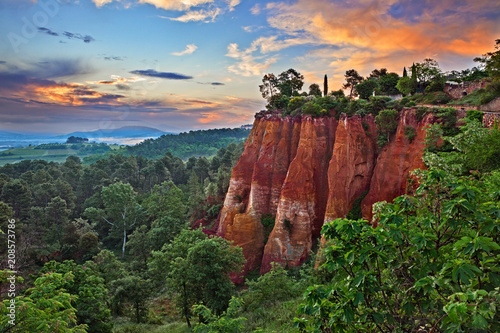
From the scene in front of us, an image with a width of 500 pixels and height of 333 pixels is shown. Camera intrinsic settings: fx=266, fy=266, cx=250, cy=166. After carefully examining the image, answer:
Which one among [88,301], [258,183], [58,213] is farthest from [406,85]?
[58,213]

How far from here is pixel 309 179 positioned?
29.1 m

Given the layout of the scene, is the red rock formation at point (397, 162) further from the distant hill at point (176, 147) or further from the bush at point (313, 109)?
the distant hill at point (176, 147)

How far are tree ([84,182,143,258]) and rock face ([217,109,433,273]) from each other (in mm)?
24477

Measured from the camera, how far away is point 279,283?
20484mm

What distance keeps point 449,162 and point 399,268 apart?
46.4 feet

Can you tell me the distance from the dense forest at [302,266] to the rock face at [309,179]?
1640 millimetres

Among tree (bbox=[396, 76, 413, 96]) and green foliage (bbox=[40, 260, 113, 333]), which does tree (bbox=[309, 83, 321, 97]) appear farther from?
green foliage (bbox=[40, 260, 113, 333])

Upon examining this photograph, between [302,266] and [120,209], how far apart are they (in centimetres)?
3794

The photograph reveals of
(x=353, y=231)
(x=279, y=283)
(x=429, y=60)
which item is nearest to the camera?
(x=353, y=231)

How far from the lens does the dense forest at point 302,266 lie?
17.0 ft

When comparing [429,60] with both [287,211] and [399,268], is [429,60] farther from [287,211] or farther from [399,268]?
[399,268]

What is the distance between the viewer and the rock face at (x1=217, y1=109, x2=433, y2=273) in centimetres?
2455

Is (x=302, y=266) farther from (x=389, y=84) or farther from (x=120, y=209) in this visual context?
(x=120, y=209)

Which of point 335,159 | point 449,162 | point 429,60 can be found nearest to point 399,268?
point 449,162
